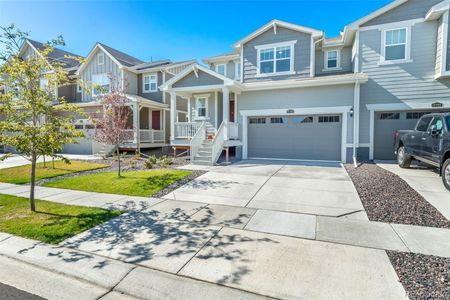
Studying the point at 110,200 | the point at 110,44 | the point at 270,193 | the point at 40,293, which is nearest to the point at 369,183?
the point at 270,193

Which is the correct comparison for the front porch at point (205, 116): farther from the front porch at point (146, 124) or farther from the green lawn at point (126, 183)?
the front porch at point (146, 124)

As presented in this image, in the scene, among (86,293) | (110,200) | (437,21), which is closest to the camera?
(86,293)

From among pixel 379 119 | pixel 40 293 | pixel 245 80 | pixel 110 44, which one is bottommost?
pixel 40 293

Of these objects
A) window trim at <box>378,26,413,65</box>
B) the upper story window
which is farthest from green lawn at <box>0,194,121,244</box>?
the upper story window

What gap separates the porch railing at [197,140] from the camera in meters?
12.3

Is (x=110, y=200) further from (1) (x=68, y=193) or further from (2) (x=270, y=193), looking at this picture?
(2) (x=270, y=193)

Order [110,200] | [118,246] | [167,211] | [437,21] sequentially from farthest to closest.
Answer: [437,21]
[110,200]
[167,211]
[118,246]

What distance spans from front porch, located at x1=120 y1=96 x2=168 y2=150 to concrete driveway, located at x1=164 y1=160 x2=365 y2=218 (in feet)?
29.4

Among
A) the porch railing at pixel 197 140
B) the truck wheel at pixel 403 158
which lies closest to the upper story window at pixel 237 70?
the porch railing at pixel 197 140

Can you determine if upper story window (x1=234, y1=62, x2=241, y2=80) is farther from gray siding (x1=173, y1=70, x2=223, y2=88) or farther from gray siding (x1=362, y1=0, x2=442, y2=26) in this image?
gray siding (x1=362, y1=0, x2=442, y2=26)

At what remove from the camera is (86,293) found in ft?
9.55

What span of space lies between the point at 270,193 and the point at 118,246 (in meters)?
4.23

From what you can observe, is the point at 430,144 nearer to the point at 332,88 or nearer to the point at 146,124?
the point at 332,88

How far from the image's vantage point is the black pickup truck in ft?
22.6
